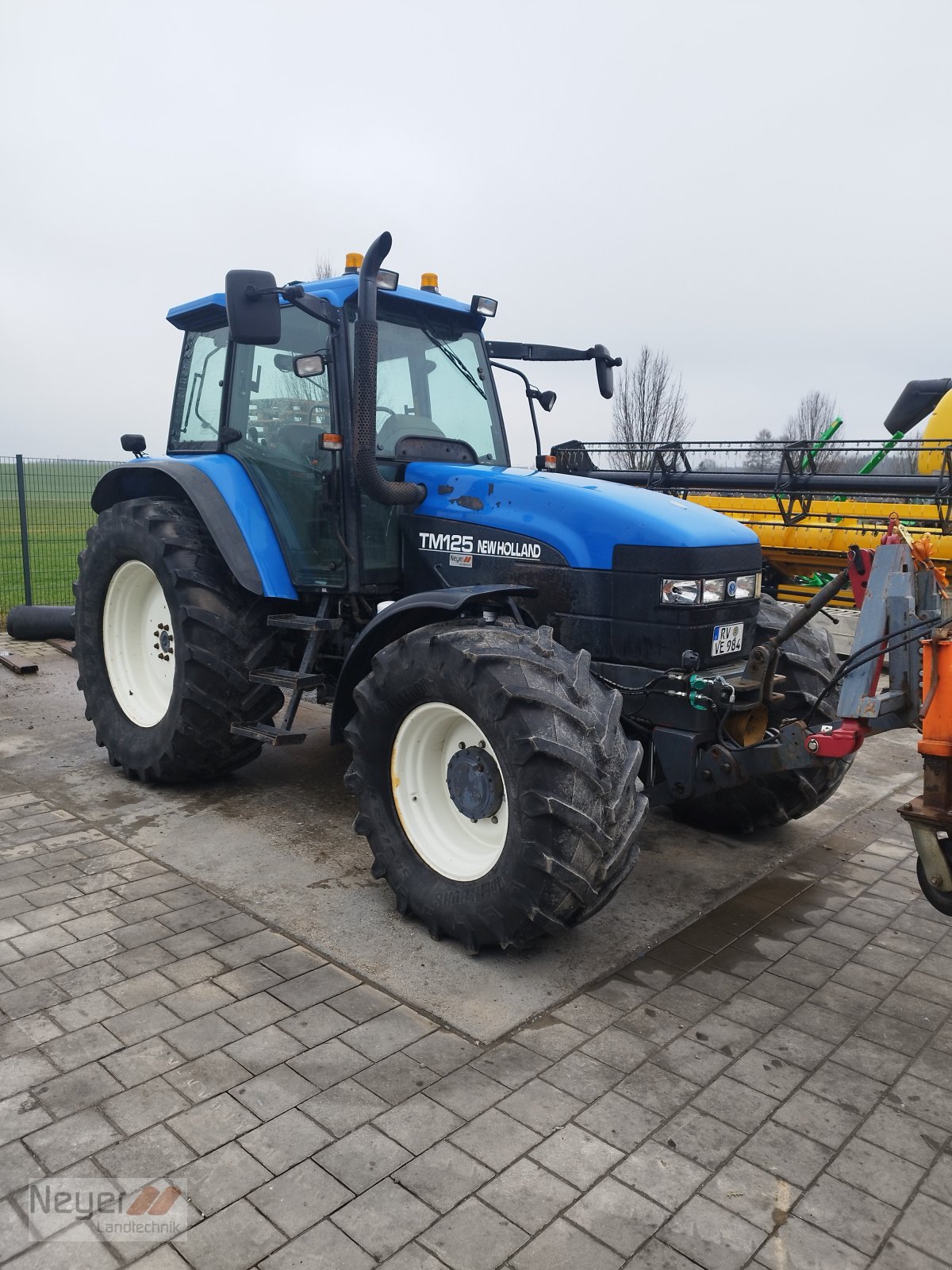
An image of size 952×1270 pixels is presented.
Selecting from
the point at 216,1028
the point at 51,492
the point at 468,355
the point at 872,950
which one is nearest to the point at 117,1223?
the point at 216,1028

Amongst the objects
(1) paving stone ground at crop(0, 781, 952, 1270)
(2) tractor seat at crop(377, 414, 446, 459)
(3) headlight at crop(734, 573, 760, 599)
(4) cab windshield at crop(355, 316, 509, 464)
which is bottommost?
(1) paving stone ground at crop(0, 781, 952, 1270)

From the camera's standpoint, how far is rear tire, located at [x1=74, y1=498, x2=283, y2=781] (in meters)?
4.81

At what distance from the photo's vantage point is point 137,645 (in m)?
5.72

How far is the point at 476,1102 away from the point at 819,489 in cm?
756

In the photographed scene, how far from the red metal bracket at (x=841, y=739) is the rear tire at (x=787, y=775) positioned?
0.76 meters

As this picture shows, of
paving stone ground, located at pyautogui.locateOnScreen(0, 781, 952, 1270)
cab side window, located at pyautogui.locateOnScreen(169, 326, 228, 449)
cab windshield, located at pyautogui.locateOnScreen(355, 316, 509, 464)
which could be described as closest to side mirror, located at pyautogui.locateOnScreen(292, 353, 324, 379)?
cab windshield, located at pyautogui.locateOnScreen(355, 316, 509, 464)

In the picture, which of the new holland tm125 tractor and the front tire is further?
the new holland tm125 tractor

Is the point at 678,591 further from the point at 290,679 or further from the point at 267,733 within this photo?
the point at 267,733

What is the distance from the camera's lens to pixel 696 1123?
103 inches

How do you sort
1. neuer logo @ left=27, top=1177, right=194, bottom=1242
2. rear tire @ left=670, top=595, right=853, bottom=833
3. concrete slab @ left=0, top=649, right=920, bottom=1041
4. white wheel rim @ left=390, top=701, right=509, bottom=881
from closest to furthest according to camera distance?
neuer logo @ left=27, top=1177, right=194, bottom=1242 < concrete slab @ left=0, top=649, right=920, bottom=1041 < white wheel rim @ left=390, top=701, right=509, bottom=881 < rear tire @ left=670, top=595, right=853, bottom=833

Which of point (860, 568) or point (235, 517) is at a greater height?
point (235, 517)

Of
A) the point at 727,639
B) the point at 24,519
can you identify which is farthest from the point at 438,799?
the point at 24,519

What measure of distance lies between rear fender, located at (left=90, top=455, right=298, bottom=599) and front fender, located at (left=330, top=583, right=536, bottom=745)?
75 centimetres

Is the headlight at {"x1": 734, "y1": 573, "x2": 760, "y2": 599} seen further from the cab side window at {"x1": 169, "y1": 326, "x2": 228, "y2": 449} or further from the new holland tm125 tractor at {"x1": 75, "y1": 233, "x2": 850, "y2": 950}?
the cab side window at {"x1": 169, "y1": 326, "x2": 228, "y2": 449}
